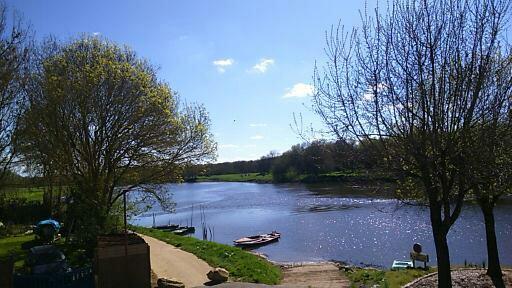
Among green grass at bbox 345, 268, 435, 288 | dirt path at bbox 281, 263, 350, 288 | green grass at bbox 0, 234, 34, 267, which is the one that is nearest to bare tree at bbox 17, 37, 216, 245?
green grass at bbox 0, 234, 34, 267

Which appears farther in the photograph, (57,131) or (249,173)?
(249,173)

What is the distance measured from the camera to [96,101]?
18.1 meters

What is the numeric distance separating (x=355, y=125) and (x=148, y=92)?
10.3m

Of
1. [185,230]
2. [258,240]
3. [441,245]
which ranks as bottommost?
[258,240]

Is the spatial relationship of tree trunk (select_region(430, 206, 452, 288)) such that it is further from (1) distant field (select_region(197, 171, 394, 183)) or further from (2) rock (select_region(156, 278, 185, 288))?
(2) rock (select_region(156, 278, 185, 288))

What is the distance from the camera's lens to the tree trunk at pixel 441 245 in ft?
37.7

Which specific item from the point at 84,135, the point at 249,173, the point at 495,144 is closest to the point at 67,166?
the point at 84,135

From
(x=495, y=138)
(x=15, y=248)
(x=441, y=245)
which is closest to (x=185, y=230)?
(x=15, y=248)

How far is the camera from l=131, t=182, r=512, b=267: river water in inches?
1288

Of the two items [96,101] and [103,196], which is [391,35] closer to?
[96,101]

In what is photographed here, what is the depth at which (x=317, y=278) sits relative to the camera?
21.4 metres

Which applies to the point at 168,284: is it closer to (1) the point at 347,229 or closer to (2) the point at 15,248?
(2) the point at 15,248

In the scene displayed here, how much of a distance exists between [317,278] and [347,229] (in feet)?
74.9

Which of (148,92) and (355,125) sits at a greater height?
(148,92)
